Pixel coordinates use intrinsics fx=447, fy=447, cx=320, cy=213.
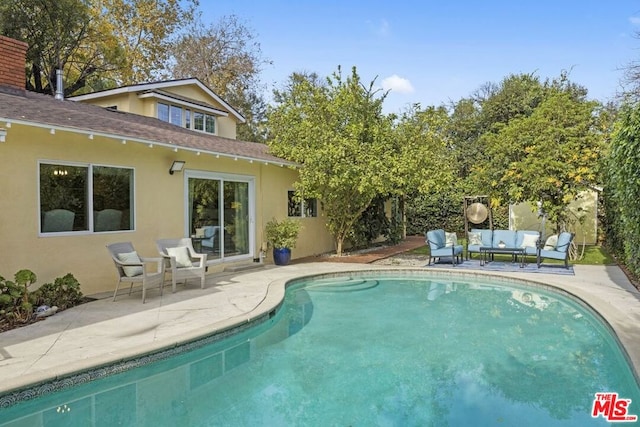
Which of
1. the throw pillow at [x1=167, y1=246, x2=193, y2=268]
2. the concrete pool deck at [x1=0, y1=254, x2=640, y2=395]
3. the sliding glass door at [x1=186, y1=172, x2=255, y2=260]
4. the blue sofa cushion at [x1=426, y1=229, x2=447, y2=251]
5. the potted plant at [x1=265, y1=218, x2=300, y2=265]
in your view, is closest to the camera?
the concrete pool deck at [x1=0, y1=254, x2=640, y2=395]

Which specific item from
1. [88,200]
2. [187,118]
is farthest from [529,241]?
[187,118]

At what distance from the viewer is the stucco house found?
7.40m

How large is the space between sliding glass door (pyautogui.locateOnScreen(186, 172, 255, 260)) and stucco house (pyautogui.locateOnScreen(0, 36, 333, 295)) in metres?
Result: 0.03

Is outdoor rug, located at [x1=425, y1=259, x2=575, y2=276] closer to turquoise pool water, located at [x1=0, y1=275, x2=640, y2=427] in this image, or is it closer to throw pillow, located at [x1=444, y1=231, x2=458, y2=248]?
throw pillow, located at [x1=444, y1=231, x2=458, y2=248]

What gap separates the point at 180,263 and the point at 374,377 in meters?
5.18

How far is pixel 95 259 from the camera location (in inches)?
335

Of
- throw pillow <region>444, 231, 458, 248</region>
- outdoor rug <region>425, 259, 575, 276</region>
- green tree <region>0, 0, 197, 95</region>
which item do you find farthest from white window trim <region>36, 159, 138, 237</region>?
green tree <region>0, 0, 197, 95</region>

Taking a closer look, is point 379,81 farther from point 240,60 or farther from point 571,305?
point 240,60

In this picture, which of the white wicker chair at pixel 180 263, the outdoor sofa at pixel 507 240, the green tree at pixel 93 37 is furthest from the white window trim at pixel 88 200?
the green tree at pixel 93 37

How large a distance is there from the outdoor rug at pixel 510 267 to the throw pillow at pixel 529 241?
543 mm

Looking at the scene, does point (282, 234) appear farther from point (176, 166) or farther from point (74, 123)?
point (74, 123)

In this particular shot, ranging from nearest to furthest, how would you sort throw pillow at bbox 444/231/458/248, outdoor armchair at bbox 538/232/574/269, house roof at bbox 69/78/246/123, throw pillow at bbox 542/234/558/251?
outdoor armchair at bbox 538/232/574/269 < throw pillow at bbox 542/234/558/251 < throw pillow at bbox 444/231/458/248 < house roof at bbox 69/78/246/123

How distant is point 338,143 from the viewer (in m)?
12.8

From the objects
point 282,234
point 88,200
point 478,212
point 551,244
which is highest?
point 88,200
